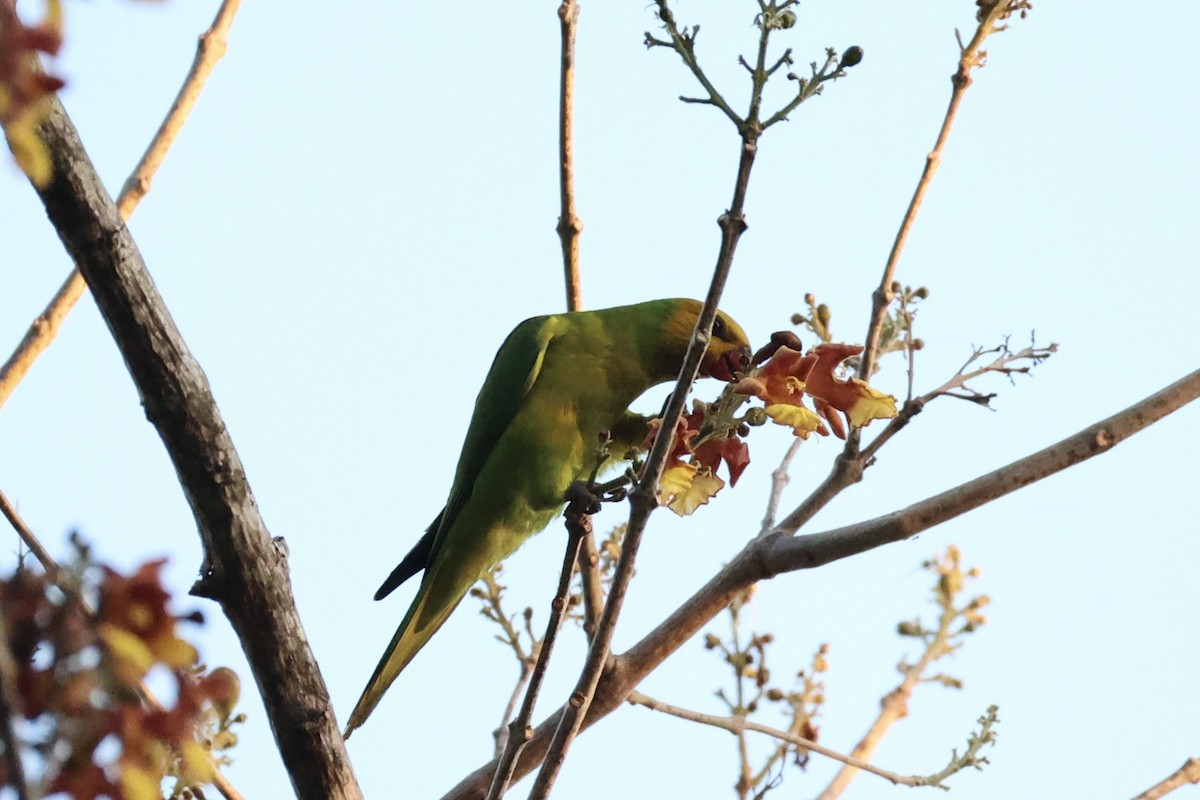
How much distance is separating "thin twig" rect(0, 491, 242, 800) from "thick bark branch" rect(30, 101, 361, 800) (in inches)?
9.6

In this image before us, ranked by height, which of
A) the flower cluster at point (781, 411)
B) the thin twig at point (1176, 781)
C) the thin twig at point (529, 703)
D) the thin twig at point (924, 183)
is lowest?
the thin twig at point (529, 703)

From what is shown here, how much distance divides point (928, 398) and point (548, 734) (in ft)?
4.15

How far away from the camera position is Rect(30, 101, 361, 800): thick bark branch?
2410mm

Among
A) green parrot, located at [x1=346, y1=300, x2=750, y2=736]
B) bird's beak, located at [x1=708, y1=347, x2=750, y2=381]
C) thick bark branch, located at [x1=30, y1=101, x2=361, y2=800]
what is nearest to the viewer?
thick bark branch, located at [x1=30, y1=101, x2=361, y2=800]

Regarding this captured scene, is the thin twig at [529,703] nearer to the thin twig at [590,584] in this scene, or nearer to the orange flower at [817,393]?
the orange flower at [817,393]

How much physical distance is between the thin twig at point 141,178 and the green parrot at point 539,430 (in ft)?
4.98

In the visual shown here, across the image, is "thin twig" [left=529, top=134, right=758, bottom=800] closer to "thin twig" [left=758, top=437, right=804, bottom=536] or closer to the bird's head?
"thin twig" [left=758, top=437, right=804, bottom=536]

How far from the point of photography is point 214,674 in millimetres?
1565

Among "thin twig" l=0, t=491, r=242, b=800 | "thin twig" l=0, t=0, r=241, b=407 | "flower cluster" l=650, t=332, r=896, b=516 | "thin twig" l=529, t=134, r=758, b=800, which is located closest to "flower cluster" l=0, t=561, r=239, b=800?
"thin twig" l=0, t=491, r=242, b=800

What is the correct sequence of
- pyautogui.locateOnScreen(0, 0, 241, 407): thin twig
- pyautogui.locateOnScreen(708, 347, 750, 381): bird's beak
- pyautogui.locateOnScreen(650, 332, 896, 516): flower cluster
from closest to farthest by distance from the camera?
pyautogui.locateOnScreen(650, 332, 896, 516): flower cluster → pyautogui.locateOnScreen(0, 0, 241, 407): thin twig → pyautogui.locateOnScreen(708, 347, 750, 381): bird's beak

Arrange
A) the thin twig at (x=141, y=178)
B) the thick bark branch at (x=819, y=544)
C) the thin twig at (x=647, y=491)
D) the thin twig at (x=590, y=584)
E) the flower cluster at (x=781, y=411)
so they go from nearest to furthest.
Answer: the thin twig at (x=647, y=491) < the thick bark branch at (x=819, y=544) < the flower cluster at (x=781, y=411) < the thin twig at (x=141, y=178) < the thin twig at (x=590, y=584)

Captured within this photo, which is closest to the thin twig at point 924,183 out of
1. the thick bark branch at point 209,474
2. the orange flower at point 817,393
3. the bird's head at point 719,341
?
the orange flower at point 817,393

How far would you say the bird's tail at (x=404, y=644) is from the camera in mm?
4348

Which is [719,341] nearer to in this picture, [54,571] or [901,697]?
[901,697]
